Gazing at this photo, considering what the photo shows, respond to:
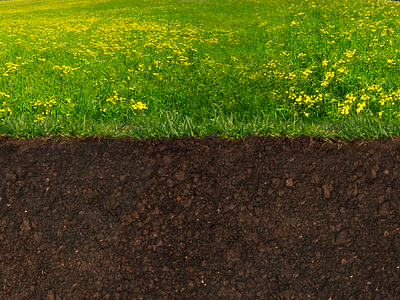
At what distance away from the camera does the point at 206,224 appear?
267 centimetres

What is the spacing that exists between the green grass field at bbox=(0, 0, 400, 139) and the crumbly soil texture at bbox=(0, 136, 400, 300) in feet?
1.07

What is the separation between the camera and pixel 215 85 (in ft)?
14.2

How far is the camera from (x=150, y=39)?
24.1 feet

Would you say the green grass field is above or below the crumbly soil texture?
above

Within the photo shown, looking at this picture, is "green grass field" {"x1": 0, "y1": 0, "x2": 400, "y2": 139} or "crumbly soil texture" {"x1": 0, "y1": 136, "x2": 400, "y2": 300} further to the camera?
"green grass field" {"x1": 0, "y1": 0, "x2": 400, "y2": 139}

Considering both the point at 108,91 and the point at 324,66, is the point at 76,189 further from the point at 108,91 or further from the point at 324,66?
the point at 324,66

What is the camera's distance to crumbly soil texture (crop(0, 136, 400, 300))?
8.54 feet

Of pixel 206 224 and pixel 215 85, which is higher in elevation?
pixel 215 85

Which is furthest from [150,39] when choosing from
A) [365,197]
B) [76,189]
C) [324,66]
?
[365,197]

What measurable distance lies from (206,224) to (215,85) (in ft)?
6.98

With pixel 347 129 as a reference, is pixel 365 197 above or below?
below

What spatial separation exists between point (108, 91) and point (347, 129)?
2.68 meters

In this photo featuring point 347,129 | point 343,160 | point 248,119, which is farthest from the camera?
point 248,119

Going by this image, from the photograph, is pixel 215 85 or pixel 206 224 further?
pixel 215 85
